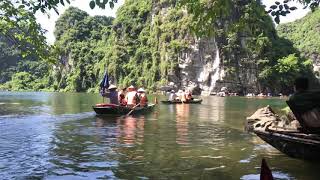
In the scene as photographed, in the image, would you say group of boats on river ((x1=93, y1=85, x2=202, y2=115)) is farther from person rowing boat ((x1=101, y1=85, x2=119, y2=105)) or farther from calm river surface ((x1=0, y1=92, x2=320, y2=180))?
calm river surface ((x1=0, y1=92, x2=320, y2=180))

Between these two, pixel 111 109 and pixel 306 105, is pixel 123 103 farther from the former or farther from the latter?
pixel 306 105

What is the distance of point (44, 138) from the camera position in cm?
1339

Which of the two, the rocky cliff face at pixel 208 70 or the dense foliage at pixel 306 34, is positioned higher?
the dense foliage at pixel 306 34

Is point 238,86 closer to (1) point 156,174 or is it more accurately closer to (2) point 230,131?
(2) point 230,131

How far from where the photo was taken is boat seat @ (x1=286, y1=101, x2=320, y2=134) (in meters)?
8.16

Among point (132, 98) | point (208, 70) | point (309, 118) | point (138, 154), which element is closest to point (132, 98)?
point (132, 98)

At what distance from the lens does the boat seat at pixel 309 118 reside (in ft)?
26.8

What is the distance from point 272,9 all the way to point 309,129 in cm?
381

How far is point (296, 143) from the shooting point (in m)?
9.05

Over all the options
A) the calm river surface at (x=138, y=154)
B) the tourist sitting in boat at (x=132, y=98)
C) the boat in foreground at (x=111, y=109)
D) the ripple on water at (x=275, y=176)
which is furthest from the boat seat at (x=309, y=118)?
the tourist sitting in boat at (x=132, y=98)

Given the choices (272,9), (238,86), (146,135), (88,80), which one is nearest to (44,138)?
(146,135)

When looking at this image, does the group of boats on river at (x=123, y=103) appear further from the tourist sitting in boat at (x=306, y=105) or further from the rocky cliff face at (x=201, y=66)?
the rocky cliff face at (x=201, y=66)

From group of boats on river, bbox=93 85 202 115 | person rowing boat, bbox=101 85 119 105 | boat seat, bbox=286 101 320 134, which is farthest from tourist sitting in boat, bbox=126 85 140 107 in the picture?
boat seat, bbox=286 101 320 134

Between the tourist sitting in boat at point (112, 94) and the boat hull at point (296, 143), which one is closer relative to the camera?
the boat hull at point (296, 143)
